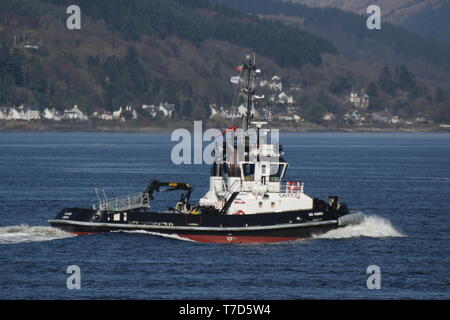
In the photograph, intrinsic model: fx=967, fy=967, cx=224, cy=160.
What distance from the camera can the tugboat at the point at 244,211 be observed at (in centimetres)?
5334

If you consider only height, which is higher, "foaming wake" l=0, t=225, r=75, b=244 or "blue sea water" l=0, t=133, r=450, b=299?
"foaming wake" l=0, t=225, r=75, b=244

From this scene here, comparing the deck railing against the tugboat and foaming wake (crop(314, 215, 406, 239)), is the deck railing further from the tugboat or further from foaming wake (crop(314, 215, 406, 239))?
foaming wake (crop(314, 215, 406, 239))

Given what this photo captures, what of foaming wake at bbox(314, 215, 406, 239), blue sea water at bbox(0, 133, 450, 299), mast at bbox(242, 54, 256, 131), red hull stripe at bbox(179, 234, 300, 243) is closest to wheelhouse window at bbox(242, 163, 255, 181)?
mast at bbox(242, 54, 256, 131)

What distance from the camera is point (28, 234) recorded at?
5541 cm

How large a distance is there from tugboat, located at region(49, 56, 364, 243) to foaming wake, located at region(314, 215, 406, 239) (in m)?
0.55

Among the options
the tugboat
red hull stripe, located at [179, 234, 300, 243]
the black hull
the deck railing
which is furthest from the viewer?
the deck railing

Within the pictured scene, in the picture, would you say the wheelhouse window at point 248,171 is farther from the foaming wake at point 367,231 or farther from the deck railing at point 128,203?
the deck railing at point 128,203

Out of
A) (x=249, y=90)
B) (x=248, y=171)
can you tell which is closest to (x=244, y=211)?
(x=248, y=171)

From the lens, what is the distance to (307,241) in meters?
54.0

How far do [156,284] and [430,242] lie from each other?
1955 centimetres

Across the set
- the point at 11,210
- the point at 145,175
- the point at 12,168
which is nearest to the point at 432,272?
the point at 11,210

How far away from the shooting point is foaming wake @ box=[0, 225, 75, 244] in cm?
5444

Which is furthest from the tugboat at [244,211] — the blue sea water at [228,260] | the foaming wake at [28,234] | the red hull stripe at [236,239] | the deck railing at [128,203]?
the blue sea water at [228,260]
